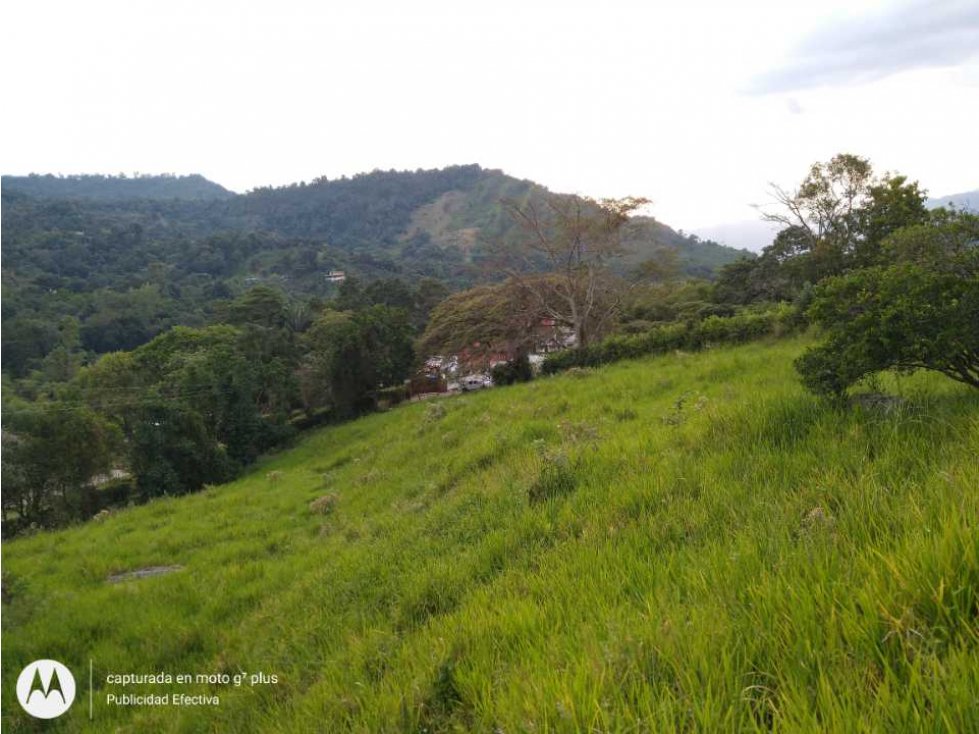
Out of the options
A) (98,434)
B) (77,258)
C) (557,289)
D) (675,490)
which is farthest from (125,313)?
(675,490)

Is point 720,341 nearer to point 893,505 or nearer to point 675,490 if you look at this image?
point 675,490

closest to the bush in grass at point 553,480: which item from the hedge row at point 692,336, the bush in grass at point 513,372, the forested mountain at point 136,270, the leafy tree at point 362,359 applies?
the hedge row at point 692,336

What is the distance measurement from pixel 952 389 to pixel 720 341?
1141 cm

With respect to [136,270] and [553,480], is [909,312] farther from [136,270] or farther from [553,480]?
[136,270]

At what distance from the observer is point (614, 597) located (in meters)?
2.83

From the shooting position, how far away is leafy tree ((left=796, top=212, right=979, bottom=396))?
4.21m

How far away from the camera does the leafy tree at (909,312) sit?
13.8ft

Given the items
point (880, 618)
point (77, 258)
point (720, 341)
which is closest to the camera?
point (880, 618)

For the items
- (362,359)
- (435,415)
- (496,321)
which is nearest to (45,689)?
(435,415)

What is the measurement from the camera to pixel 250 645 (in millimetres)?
4992

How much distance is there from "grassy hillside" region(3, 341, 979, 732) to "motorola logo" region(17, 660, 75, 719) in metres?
0.13

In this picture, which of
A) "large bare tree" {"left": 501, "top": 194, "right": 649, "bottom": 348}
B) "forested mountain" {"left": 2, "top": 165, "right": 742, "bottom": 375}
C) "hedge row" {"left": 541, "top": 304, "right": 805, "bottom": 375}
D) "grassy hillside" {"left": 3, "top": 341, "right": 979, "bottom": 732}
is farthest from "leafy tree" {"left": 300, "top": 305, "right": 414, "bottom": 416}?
"forested mountain" {"left": 2, "top": 165, "right": 742, "bottom": 375}

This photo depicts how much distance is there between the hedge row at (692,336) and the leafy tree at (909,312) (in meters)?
10.7

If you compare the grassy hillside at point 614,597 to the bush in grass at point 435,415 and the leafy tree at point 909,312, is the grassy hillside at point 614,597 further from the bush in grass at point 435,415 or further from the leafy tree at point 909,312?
the bush in grass at point 435,415
